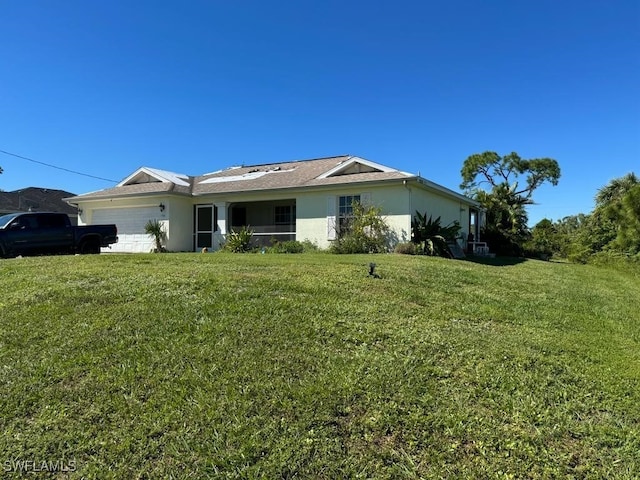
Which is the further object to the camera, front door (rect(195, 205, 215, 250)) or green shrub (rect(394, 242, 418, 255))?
front door (rect(195, 205, 215, 250))

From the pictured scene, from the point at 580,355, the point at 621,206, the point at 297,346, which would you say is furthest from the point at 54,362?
the point at 621,206

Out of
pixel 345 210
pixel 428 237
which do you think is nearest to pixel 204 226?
pixel 345 210

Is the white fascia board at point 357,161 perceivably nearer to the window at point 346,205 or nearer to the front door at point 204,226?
the window at point 346,205

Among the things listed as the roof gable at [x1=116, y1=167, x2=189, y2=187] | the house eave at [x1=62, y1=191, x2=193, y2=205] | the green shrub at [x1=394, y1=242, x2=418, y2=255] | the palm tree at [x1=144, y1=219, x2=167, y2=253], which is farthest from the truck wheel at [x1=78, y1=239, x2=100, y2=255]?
the green shrub at [x1=394, y1=242, x2=418, y2=255]

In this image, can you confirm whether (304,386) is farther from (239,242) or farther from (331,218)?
(239,242)

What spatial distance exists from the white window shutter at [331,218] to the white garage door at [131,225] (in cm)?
832

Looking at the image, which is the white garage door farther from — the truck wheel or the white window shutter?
the white window shutter

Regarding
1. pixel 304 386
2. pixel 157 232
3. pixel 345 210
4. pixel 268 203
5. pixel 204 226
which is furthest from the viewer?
pixel 268 203

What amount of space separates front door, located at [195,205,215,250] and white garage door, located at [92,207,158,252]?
75.6 inches

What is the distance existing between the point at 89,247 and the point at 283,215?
9.07 m

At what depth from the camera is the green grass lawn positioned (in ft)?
9.09

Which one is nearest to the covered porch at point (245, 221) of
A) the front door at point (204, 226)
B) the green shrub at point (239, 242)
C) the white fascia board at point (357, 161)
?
the front door at point (204, 226)

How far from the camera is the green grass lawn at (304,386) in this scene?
277 cm

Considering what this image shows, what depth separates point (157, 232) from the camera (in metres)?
18.2
